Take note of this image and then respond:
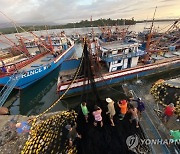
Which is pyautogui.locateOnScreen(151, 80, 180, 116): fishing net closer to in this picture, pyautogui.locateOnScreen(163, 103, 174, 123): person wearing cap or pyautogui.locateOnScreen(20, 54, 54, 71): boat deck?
pyautogui.locateOnScreen(163, 103, 174, 123): person wearing cap

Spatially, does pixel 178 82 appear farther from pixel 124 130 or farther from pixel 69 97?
pixel 69 97

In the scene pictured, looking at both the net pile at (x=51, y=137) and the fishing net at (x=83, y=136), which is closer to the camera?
the fishing net at (x=83, y=136)

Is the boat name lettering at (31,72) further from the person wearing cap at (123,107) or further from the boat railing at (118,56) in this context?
the person wearing cap at (123,107)

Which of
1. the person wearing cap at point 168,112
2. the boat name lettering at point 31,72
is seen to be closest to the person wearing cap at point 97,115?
the person wearing cap at point 168,112

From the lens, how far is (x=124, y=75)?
13.6m

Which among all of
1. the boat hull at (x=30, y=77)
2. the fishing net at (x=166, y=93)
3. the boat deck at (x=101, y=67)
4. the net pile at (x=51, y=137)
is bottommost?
the boat hull at (x=30, y=77)

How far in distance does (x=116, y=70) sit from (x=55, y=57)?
10130 millimetres

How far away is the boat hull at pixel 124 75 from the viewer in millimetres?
12071

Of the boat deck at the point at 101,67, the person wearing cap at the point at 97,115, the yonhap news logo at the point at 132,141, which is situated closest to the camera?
the yonhap news logo at the point at 132,141

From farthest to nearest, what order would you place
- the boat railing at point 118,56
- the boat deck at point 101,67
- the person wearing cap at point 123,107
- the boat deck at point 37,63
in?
1. the boat deck at point 37,63
2. the boat railing at point 118,56
3. the boat deck at point 101,67
4. the person wearing cap at point 123,107

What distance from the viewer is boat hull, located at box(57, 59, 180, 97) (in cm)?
1207

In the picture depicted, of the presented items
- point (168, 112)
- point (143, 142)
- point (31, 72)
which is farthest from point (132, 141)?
point (31, 72)

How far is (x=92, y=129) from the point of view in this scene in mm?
6797

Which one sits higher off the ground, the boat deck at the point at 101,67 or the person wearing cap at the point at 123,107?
the person wearing cap at the point at 123,107
